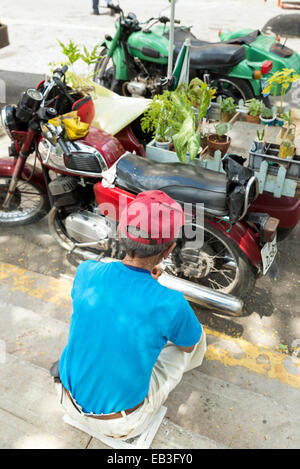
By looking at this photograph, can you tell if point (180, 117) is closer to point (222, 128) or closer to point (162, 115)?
point (162, 115)

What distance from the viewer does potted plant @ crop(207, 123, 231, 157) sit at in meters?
3.08

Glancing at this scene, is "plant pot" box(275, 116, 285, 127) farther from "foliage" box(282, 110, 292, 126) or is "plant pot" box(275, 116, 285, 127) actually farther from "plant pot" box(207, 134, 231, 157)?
"plant pot" box(207, 134, 231, 157)

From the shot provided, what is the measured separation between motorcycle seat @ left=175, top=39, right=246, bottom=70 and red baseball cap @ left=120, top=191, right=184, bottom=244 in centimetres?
439

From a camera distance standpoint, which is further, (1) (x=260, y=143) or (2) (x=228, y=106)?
(2) (x=228, y=106)

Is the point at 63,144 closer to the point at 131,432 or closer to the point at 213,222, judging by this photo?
the point at 213,222

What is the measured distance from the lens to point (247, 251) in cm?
285

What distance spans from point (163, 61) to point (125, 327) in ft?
18.0

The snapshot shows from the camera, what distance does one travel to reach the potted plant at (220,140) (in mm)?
3076

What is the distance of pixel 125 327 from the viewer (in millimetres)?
1696

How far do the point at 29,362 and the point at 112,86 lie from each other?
5290 mm

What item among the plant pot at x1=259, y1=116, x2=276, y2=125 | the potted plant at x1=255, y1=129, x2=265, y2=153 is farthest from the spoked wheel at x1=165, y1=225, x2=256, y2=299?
the plant pot at x1=259, y1=116, x2=276, y2=125

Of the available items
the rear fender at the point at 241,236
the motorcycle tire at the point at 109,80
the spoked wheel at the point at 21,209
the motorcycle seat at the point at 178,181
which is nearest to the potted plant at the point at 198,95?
the motorcycle seat at the point at 178,181

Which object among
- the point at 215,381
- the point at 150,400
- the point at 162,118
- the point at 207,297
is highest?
the point at 162,118

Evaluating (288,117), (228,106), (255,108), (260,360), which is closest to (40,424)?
(260,360)
